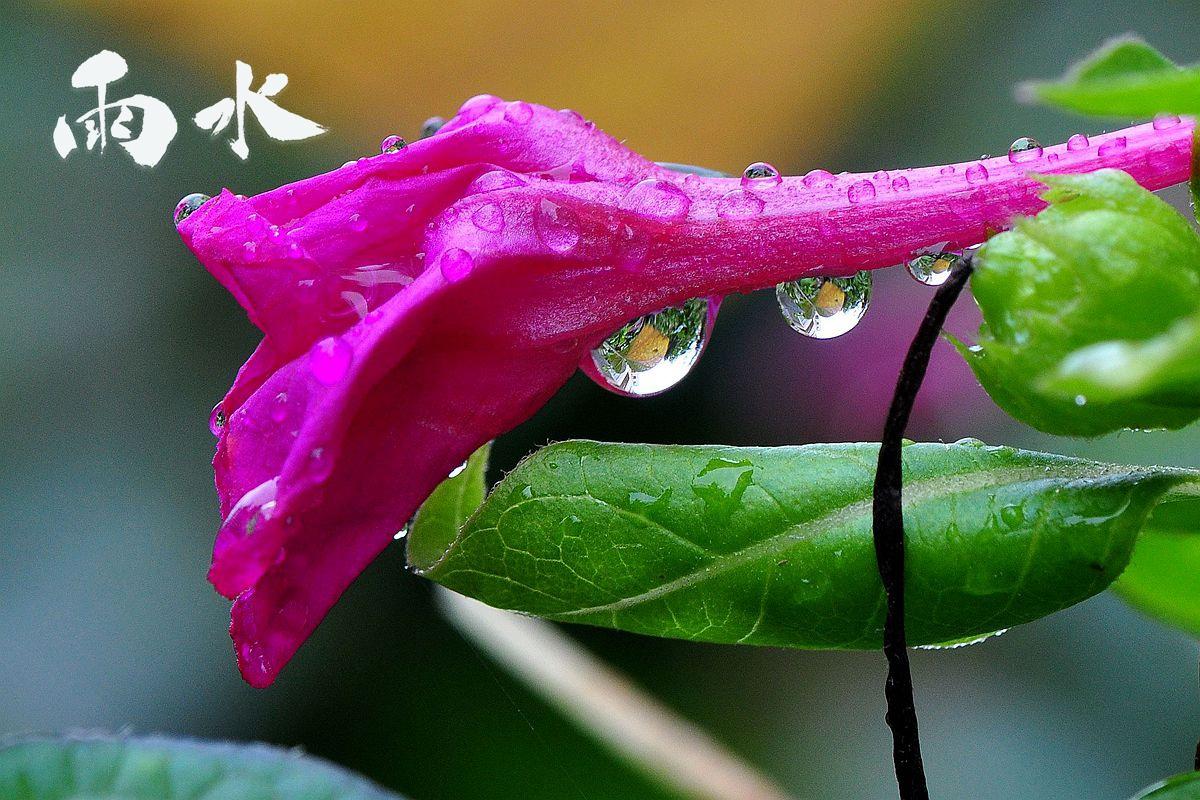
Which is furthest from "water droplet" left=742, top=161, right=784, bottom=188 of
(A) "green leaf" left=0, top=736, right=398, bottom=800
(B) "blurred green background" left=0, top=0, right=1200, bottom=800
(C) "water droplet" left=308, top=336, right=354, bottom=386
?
(B) "blurred green background" left=0, top=0, right=1200, bottom=800

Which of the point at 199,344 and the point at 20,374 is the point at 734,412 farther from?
the point at 20,374

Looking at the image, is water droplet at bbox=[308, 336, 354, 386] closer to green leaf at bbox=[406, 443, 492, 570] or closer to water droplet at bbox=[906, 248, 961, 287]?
green leaf at bbox=[406, 443, 492, 570]

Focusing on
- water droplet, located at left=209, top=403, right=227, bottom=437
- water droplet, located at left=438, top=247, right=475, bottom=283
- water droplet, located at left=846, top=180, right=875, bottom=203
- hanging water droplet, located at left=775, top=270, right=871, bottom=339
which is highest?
water droplet, located at left=846, top=180, right=875, bottom=203

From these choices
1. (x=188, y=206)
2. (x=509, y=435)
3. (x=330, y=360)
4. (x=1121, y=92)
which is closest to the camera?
(x=1121, y=92)

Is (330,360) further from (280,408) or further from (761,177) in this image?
(761,177)

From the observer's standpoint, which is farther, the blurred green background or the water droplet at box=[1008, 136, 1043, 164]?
the blurred green background

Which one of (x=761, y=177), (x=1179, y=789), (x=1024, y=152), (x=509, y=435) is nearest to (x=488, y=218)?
(x=761, y=177)

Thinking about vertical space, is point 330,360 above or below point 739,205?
below

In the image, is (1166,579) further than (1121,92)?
Yes
